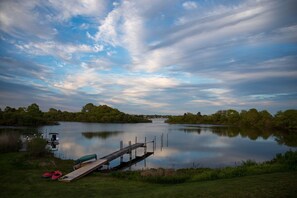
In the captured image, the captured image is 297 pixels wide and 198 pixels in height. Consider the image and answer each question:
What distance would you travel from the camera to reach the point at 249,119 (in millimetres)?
110750

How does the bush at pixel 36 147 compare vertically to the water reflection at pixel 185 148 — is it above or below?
above

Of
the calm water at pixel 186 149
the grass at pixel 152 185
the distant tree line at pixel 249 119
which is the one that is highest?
the distant tree line at pixel 249 119

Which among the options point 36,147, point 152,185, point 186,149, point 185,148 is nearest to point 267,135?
point 185,148

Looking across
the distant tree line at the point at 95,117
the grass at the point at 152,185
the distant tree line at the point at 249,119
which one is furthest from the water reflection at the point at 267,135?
the distant tree line at the point at 95,117

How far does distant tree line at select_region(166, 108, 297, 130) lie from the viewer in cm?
8869

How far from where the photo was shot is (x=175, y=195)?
1041 centimetres

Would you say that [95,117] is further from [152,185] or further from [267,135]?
[152,185]

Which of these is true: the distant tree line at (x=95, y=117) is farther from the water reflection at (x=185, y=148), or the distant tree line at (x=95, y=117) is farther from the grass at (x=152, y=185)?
the grass at (x=152, y=185)

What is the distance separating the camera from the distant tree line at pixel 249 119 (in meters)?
88.7

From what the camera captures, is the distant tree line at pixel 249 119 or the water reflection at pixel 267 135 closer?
the water reflection at pixel 267 135

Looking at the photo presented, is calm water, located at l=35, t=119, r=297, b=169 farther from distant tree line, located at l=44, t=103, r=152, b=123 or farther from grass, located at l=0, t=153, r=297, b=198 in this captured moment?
distant tree line, located at l=44, t=103, r=152, b=123

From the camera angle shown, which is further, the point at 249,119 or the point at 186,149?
the point at 249,119

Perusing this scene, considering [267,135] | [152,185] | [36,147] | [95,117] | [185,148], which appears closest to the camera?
[152,185]

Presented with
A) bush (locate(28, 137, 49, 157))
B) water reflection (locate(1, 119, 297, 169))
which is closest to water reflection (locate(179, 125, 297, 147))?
water reflection (locate(1, 119, 297, 169))
